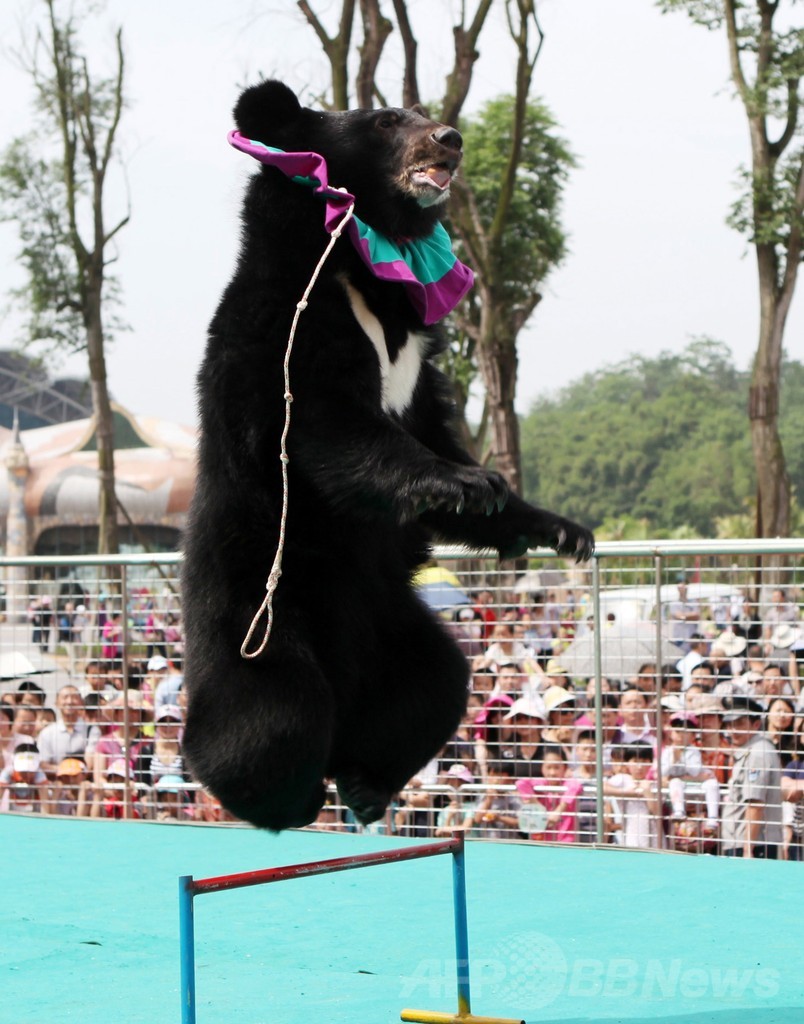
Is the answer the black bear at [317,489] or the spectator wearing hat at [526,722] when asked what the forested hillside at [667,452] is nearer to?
the spectator wearing hat at [526,722]

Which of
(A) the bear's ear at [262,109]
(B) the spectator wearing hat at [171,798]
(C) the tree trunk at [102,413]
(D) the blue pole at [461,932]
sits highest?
Result: (C) the tree trunk at [102,413]

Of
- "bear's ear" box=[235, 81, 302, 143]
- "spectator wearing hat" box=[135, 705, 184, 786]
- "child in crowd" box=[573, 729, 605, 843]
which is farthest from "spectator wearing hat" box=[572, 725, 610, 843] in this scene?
"bear's ear" box=[235, 81, 302, 143]

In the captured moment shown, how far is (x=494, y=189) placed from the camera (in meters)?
21.0

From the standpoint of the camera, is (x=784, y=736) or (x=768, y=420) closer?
(x=784, y=736)

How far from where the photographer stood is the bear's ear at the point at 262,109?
2.67m

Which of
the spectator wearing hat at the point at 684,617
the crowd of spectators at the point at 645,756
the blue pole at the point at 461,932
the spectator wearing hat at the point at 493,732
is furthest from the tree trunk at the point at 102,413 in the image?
the blue pole at the point at 461,932

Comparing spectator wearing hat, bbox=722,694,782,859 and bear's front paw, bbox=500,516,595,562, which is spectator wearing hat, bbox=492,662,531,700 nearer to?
spectator wearing hat, bbox=722,694,782,859

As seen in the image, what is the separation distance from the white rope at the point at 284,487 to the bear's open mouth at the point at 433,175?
17cm

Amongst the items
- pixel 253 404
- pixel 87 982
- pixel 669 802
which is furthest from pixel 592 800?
pixel 253 404

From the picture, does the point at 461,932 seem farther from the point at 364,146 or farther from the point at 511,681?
the point at 511,681

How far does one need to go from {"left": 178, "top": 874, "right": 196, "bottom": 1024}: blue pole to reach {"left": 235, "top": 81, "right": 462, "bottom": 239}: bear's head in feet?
4.62

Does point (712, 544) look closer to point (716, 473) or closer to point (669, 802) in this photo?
point (669, 802)

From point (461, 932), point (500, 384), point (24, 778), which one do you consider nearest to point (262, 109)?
point (461, 932)

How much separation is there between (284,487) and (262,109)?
31.1 inches
